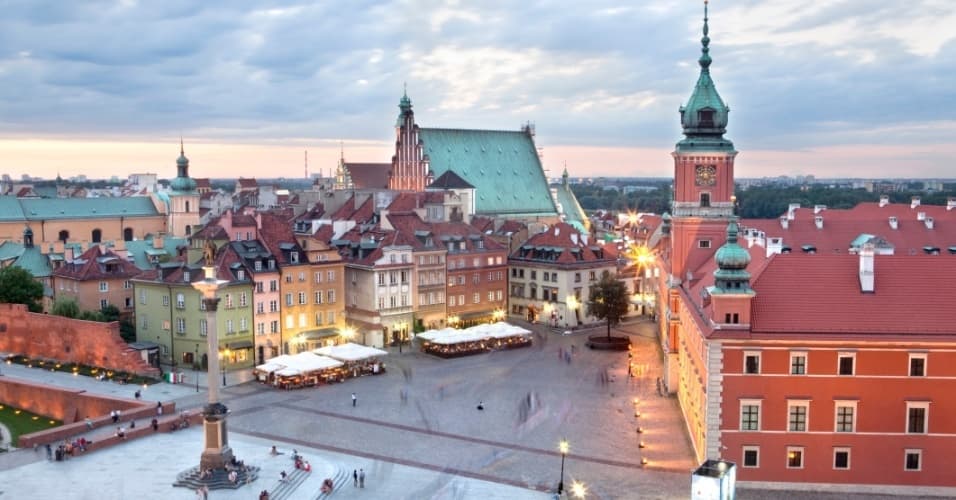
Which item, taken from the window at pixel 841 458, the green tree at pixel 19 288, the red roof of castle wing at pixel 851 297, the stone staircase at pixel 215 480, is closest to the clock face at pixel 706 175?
the red roof of castle wing at pixel 851 297

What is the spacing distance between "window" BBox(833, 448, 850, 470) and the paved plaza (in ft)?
5.14

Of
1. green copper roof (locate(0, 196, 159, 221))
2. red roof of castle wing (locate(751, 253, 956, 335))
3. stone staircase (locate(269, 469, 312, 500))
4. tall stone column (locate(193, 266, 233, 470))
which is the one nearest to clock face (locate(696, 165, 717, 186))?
red roof of castle wing (locate(751, 253, 956, 335))

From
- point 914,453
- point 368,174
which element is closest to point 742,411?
point 914,453

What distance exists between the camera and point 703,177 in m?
57.0

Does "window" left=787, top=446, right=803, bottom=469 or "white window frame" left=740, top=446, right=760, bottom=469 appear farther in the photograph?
"white window frame" left=740, top=446, right=760, bottom=469

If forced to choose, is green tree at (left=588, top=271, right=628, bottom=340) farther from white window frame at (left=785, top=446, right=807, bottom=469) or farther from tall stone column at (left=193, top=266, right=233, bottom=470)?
tall stone column at (left=193, top=266, right=233, bottom=470)

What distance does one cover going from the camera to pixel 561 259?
265 feet

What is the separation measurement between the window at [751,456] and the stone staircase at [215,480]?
2063 centimetres

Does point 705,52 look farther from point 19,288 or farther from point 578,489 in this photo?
point 19,288

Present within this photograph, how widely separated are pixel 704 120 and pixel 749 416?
2408 centimetres

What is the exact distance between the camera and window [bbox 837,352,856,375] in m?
37.6

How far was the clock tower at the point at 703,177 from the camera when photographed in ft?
186

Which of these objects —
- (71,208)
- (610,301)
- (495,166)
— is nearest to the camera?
(610,301)

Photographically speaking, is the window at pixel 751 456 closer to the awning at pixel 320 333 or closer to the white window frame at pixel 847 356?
the white window frame at pixel 847 356
